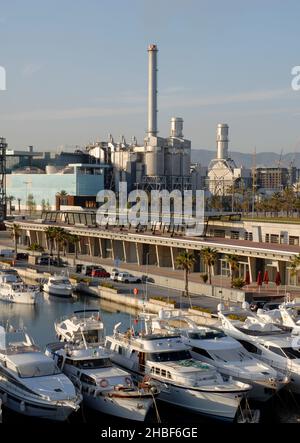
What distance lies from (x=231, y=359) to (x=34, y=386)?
8.66m

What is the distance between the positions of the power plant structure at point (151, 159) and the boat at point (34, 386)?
12182 centimetres

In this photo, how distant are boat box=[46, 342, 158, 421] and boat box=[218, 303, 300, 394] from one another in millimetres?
6667

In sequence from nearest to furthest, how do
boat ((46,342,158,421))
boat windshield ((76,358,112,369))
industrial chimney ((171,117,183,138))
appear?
boat ((46,342,158,421)) → boat windshield ((76,358,112,369)) → industrial chimney ((171,117,183,138))

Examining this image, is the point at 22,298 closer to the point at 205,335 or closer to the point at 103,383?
the point at 205,335

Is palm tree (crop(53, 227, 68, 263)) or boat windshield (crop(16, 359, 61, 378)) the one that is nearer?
boat windshield (crop(16, 359, 61, 378))

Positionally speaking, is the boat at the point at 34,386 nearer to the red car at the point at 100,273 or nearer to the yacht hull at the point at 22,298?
the yacht hull at the point at 22,298

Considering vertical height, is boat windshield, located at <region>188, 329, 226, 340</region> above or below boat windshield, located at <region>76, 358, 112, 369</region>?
above

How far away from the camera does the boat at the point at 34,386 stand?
83.1 ft

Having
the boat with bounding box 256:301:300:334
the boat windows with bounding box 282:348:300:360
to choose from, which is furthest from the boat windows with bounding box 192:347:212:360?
the boat with bounding box 256:301:300:334

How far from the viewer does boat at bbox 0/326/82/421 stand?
83.1 feet

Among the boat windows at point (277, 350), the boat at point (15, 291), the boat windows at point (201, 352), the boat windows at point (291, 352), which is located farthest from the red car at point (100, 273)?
the boat windows at point (291, 352)

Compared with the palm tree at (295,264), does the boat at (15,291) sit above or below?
below

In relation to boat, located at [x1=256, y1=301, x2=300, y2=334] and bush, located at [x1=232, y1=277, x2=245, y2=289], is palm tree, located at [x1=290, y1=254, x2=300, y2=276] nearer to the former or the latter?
bush, located at [x1=232, y1=277, x2=245, y2=289]
